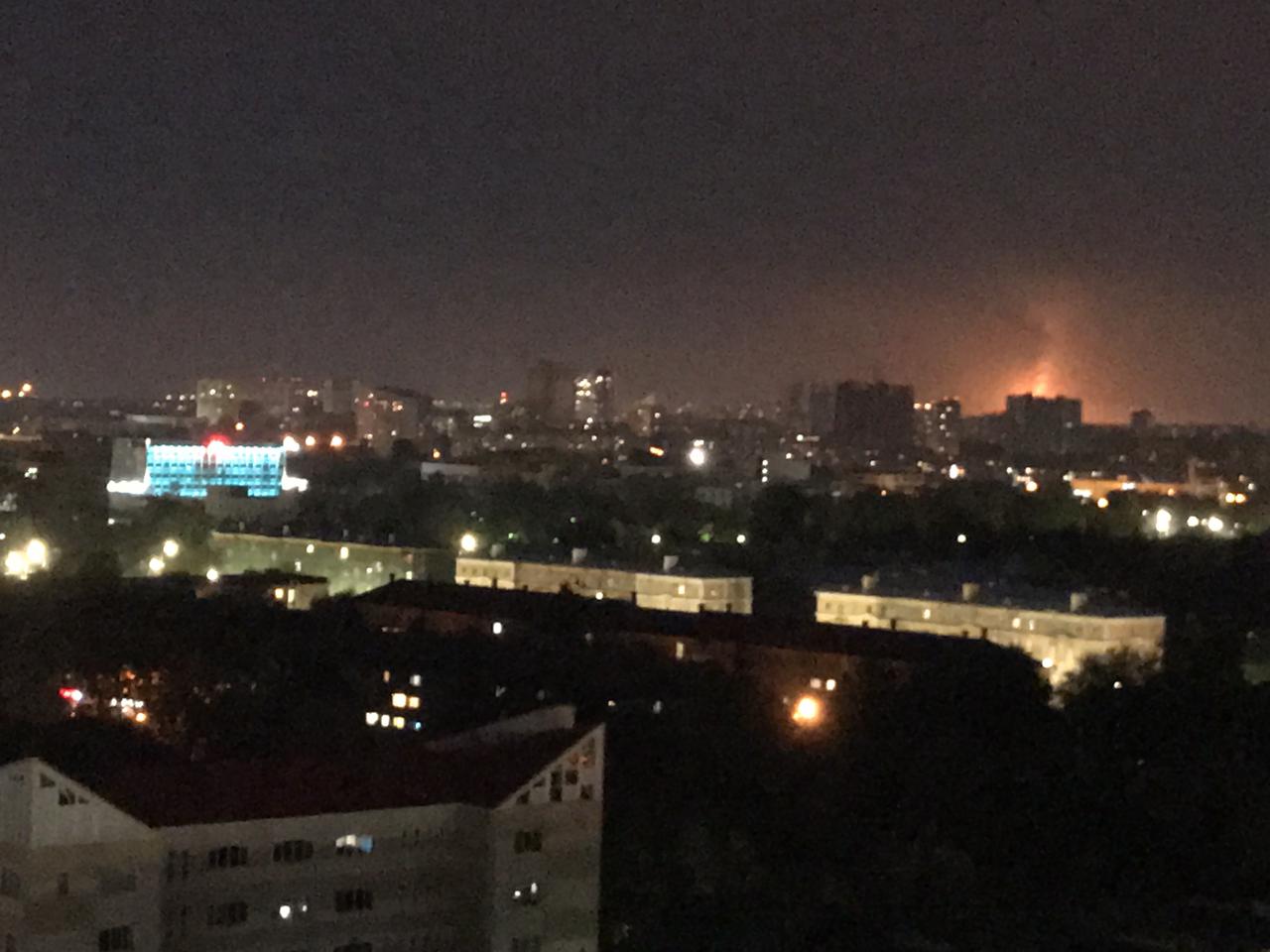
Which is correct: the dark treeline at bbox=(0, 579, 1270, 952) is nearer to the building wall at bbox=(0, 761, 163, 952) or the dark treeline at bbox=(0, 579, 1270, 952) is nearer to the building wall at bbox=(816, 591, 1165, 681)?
the building wall at bbox=(0, 761, 163, 952)

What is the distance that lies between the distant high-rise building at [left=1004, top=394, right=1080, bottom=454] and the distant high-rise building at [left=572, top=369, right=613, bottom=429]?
1040 centimetres

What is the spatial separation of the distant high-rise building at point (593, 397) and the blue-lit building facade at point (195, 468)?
93.7ft

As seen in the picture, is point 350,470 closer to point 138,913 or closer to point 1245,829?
point 1245,829

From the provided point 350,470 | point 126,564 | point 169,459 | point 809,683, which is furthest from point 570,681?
point 350,470

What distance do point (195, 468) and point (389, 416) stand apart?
20.2m

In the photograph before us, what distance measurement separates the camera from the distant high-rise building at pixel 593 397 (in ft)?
175

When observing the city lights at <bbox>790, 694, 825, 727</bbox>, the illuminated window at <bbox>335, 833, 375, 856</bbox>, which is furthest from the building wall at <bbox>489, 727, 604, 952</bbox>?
the city lights at <bbox>790, 694, 825, 727</bbox>

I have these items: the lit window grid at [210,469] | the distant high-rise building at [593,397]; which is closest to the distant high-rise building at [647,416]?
the distant high-rise building at [593,397]

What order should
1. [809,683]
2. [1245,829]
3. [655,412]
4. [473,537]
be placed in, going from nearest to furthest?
[1245,829] → [809,683] → [473,537] → [655,412]

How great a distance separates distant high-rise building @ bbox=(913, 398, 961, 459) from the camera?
51250 millimetres

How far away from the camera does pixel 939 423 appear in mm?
52625

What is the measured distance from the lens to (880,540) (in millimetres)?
18938

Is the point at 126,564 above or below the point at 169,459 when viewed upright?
below

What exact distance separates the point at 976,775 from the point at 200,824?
148 inches
